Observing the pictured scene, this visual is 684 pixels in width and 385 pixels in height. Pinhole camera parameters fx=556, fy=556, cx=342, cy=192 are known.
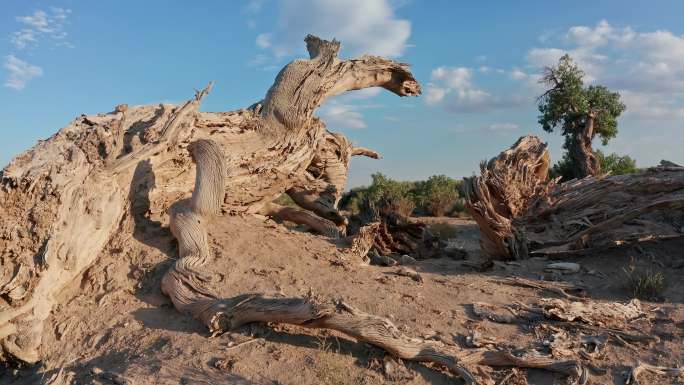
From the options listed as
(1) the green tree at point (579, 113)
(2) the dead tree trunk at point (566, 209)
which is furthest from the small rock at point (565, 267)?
(1) the green tree at point (579, 113)

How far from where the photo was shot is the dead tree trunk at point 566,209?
299 inches

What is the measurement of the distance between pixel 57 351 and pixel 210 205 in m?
2.21

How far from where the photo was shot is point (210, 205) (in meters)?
6.54

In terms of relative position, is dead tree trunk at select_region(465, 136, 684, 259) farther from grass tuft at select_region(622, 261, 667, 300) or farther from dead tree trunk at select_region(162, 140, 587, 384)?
dead tree trunk at select_region(162, 140, 587, 384)

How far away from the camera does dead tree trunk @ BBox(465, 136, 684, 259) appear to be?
7598mm

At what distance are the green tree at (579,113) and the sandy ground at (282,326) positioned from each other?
8.60 metres

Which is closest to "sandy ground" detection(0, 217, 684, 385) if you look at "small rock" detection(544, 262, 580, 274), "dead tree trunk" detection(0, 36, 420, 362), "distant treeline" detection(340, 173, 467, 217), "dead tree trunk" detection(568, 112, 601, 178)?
"small rock" detection(544, 262, 580, 274)

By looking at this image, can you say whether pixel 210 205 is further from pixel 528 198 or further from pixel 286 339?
pixel 528 198

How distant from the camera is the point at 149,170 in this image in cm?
675

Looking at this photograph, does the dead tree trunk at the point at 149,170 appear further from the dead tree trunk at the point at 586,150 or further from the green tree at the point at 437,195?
the green tree at the point at 437,195

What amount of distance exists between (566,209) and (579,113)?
29.1ft

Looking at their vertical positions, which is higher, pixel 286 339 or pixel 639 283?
pixel 639 283

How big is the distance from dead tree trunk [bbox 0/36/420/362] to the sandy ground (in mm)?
358

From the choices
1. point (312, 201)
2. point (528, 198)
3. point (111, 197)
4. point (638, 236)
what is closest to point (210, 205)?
point (111, 197)
